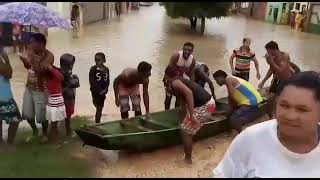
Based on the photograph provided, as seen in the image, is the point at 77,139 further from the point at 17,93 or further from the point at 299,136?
the point at 299,136

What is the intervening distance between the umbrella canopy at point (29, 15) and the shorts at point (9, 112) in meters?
1.30

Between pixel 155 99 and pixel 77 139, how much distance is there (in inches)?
127

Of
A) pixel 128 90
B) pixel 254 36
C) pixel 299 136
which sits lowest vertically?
pixel 254 36

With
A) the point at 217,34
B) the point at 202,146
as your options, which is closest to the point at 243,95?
the point at 202,146

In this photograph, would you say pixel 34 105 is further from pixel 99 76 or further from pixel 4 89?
pixel 99 76

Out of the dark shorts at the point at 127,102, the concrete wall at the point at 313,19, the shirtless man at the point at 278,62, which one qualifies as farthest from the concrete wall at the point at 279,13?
the dark shorts at the point at 127,102

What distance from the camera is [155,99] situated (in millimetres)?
9344

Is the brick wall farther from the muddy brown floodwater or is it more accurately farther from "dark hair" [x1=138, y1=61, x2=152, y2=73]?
"dark hair" [x1=138, y1=61, x2=152, y2=73]

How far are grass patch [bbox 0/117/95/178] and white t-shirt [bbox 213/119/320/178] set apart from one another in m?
3.15

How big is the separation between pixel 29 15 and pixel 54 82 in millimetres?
1352

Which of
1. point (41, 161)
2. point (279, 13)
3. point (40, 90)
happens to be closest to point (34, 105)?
point (40, 90)

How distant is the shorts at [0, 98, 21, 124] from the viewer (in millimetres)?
5461

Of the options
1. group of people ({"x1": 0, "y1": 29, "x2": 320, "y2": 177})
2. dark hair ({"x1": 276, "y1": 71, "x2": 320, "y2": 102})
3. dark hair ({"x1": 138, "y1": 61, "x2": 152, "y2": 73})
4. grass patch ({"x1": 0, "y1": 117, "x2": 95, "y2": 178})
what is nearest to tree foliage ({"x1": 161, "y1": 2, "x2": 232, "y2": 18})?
group of people ({"x1": 0, "y1": 29, "x2": 320, "y2": 177})

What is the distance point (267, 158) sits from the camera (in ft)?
6.07
